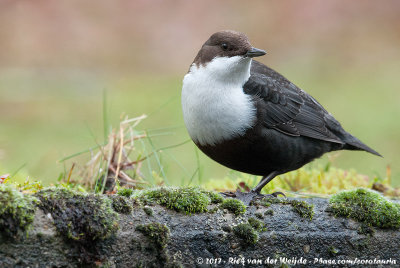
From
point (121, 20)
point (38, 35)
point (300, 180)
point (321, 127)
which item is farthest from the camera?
point (121, 20)

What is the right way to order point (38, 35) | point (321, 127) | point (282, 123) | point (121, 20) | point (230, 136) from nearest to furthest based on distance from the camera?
point (230, 136) < point (282, 123) < point (321, 127) < point (38, 35) < point (121, 20)

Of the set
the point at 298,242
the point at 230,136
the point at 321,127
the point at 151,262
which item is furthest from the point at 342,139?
the point at 151,262

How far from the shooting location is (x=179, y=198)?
130 inches

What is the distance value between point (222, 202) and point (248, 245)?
325 mm

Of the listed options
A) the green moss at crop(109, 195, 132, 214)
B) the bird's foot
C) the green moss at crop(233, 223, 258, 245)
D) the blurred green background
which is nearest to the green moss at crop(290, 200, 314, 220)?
the bird's foot

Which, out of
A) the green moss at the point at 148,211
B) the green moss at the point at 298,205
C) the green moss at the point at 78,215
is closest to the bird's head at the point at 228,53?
the green moss at the point at 298,205

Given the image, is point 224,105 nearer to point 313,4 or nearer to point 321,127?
point 321,127

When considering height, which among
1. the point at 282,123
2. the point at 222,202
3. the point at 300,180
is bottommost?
the point at 300,180

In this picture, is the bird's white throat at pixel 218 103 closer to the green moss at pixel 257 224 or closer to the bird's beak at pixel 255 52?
the bird's beak at pixel 255 52

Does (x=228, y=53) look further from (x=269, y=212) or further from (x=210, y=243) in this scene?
(x=210, y=243)

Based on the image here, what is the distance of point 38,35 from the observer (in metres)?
13.6

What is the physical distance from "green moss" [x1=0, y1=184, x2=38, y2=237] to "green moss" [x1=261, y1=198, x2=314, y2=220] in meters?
1.42

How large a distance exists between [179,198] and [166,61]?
10.9 meters

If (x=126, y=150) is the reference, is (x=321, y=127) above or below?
above
